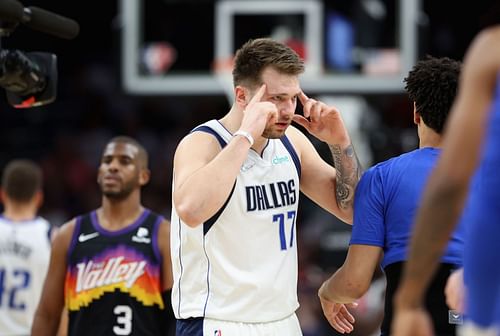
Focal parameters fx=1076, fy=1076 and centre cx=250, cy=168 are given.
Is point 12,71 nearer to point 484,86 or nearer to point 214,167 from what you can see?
point 214,167

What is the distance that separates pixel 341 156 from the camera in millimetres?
5469

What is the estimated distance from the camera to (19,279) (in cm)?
824

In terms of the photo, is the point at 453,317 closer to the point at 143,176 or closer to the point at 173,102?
the point at 143,176

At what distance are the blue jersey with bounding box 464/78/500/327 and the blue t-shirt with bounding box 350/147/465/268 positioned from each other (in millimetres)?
1165

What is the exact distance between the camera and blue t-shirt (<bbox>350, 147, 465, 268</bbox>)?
4648 mm

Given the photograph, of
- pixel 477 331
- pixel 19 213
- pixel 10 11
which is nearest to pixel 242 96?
pixel 10 11

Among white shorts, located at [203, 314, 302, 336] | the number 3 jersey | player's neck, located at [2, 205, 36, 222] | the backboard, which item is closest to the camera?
white shorts, located at [203, 314, 302, 336]

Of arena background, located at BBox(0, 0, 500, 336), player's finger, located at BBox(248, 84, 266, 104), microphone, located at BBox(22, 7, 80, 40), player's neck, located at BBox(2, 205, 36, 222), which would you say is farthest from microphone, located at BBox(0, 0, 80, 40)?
arena background, located at BBox(0, 0, 500, 336)

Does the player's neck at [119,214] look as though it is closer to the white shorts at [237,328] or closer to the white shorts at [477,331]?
the white shorts at [237,328]

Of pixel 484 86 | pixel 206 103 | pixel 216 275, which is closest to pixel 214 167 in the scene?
pixel 216 275

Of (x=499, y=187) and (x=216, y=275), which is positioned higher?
(x=499, y=187)

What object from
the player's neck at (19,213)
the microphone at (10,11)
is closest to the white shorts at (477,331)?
the microphone at (10,11)

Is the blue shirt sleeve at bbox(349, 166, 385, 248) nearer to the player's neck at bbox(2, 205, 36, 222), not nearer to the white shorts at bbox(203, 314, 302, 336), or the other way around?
the white shorts at bbox(203, 314, 302, 336)

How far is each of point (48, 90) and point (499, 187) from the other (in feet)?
10.1
